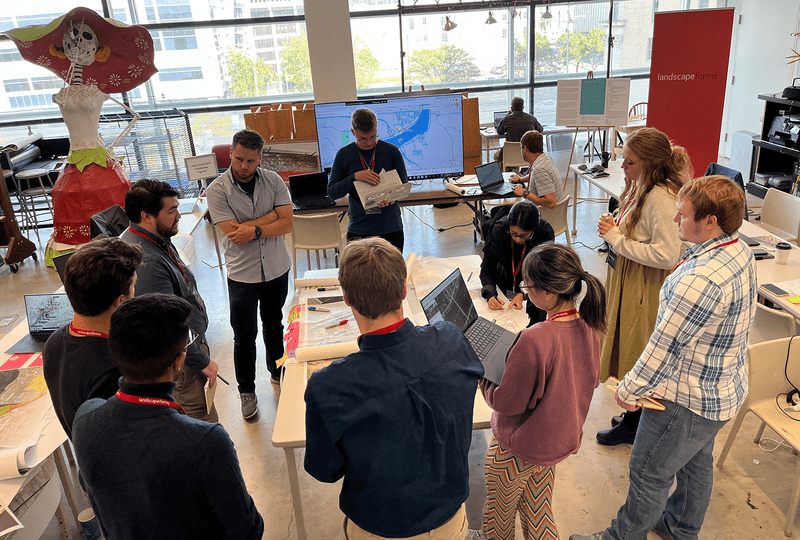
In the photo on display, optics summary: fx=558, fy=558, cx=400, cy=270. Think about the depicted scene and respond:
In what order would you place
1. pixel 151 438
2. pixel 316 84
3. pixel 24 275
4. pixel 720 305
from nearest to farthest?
pixel 151 438 → pixel 720 305 → pixel 24 275 → pixel 316 84

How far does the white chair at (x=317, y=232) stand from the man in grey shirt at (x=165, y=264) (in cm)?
236

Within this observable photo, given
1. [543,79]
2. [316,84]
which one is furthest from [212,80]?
[543,79]

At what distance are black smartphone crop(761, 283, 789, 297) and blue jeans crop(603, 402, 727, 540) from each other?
1395 mm

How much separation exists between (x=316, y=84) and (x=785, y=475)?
19.2 feet

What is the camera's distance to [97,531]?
98.3 inches

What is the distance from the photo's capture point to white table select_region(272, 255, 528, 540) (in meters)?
2.05

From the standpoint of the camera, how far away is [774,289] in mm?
3049

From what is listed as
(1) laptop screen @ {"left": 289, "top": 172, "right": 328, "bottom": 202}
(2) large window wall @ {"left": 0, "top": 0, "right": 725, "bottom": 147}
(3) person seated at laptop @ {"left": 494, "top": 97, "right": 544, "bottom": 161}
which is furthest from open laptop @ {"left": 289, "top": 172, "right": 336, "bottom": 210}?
(2) large window wall @ {"left": 0, "top": 0, "right": 725, "bottom": 147}

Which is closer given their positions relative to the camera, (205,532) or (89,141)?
(205,532)

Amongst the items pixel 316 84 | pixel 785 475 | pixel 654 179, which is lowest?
pixel 785 475

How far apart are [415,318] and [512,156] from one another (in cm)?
474

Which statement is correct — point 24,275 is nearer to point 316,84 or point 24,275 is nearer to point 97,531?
point 316,84

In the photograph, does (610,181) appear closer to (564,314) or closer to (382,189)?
(382,189)

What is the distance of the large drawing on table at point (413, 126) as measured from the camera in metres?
5.79
